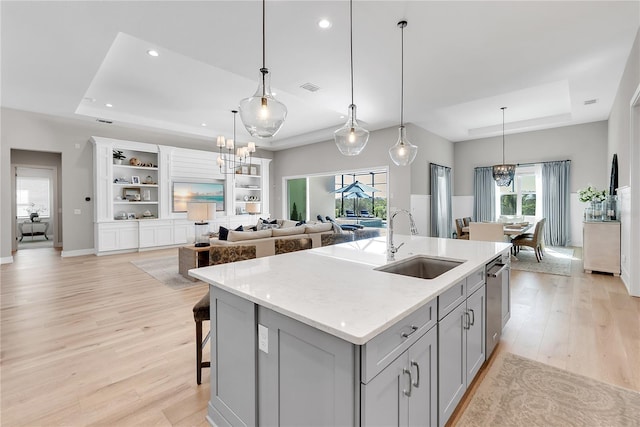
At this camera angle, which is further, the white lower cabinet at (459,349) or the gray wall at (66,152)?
Answer: the gray wall at (66,152)

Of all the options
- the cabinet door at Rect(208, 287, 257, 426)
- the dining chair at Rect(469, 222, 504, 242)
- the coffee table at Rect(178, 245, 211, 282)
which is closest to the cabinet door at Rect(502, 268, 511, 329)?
the cabinet door at Rect(208, 287, 257, 426)

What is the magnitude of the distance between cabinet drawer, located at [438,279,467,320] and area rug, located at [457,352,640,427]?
711mm

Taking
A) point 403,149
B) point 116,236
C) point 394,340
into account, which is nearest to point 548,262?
point 403,149

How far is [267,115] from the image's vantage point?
2.01 metres

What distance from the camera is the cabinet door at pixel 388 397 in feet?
3.31

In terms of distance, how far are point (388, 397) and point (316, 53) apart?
3631 millimetres

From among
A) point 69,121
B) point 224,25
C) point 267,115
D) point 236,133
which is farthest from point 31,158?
point 267,115

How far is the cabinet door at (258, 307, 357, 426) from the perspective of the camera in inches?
40.4

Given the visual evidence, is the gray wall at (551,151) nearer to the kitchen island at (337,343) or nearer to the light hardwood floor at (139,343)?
the light hardwood floor at (139,343)

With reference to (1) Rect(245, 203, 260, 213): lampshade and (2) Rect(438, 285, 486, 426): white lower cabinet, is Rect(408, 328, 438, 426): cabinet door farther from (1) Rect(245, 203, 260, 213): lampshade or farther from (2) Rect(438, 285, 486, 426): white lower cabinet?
(1) Rect(245, 203, 260, 213): lampshade

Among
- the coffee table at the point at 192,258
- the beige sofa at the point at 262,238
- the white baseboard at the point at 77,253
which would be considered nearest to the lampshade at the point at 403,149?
the beige sofa at the point at 262,238

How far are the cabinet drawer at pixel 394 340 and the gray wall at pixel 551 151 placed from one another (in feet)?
27.5

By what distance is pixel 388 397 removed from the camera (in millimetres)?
1118

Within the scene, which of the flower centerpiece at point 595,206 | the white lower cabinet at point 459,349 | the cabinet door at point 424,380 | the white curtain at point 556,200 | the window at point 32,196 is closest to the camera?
the cabinet door at point 424,380
